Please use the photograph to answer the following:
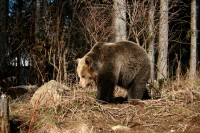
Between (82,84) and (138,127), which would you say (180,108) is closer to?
(138,127)

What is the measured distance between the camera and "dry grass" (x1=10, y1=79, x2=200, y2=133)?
518cm

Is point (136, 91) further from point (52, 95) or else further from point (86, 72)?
point (52, 95)

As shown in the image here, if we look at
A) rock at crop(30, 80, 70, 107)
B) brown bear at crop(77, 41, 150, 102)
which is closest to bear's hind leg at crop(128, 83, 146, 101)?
brown bear at crop(77, 41, 150, 102)

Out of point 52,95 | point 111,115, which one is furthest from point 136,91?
point 52,95

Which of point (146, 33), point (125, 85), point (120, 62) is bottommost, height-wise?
point (125, 85)

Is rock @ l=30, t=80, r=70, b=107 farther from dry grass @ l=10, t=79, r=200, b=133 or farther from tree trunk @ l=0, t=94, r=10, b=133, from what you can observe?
tree trunk @ l=0, t=94, r=10, b=133

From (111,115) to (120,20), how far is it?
5.56 m

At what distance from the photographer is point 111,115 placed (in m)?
5.81

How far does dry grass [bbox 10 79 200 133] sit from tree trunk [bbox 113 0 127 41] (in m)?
4.29

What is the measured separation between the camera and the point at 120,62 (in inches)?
271

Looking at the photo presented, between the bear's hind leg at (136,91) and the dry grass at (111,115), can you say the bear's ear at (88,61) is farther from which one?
the bear's hind leg at (136,91)

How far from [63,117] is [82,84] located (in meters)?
1.36

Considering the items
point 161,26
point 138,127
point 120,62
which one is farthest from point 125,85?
point 161,26

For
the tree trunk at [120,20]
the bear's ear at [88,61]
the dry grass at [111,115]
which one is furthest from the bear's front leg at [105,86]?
the tree trunk at [120,20]
